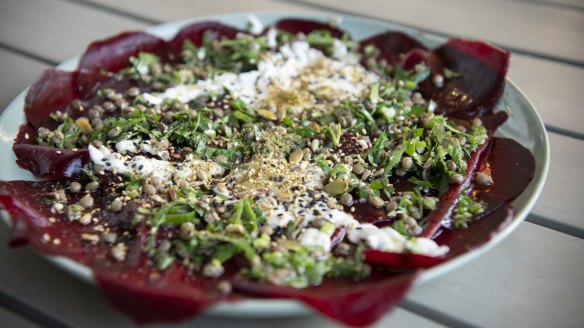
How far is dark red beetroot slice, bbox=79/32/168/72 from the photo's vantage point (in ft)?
6.25

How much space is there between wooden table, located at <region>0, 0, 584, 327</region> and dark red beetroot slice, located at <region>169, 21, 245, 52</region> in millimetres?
396

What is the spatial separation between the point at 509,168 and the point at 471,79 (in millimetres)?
424

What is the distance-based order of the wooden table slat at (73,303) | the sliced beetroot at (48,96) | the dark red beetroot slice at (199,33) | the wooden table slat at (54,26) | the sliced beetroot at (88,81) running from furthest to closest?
the wooden table slat at (54,26), the dark red beetroot slice at (199,33), the sliced beetroot at (88,81), the sliced beetroot at (48,96), the wooden table slat at (73,303)

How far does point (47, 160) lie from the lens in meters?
1.50

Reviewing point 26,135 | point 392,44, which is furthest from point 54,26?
point 392,44

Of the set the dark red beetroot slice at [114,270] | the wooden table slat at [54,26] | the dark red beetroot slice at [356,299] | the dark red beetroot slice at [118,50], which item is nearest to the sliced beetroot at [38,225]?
the dark red beetroot slice at [114,270]

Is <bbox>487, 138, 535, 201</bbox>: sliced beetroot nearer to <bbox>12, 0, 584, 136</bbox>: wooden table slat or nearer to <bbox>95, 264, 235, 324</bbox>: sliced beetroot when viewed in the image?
<bbox>12, 0, 584, 136</bbox>: wooden table slat

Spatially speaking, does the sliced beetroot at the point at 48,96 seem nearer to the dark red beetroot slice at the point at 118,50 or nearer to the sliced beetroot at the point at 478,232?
the dark red beetroot slice at the point at 118,50

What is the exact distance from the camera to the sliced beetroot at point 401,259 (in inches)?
47.7

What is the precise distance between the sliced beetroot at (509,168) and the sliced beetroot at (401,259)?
0.31 meters

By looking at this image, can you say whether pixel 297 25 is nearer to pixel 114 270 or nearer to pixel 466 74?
pixel 466 74

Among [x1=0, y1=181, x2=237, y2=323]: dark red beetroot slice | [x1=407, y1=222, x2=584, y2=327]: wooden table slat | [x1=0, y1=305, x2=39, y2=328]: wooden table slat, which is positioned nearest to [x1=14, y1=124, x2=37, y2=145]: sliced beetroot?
[x1=0, y1=181, x2=237, y2=323]: dark red beetroot slice

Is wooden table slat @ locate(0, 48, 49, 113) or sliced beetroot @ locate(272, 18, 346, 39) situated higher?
sliced beetroot @ locate(272, 18, 346, 39)

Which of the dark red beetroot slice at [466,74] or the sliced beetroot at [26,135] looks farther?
the dark red beetroot slice at [466,74]
